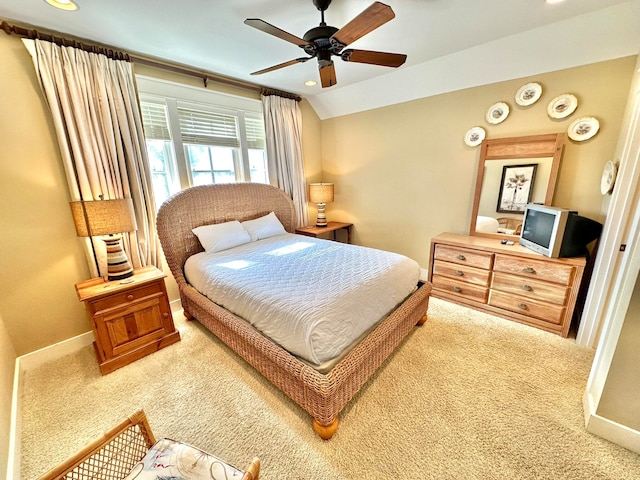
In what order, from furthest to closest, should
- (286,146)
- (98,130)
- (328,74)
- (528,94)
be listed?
(286,146)
(528,94)
(98,130)
(328,74)

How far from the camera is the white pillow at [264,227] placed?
3088mm

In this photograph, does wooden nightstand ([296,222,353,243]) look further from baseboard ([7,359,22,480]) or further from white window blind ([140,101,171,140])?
baseboard ([7,359,22,480])

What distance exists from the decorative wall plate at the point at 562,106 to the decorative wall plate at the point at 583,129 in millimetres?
118

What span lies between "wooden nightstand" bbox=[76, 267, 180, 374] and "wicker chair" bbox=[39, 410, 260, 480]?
44.1 inches

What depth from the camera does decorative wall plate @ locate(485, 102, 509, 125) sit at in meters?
2.54

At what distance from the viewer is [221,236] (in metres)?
2.76

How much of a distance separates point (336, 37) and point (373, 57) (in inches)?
14.6

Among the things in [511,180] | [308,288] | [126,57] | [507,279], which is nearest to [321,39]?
[308,288]

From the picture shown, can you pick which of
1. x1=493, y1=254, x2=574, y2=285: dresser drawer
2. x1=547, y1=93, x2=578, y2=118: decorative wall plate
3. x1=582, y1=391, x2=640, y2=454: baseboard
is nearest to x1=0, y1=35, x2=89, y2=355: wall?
x1=582, y1=391, x2=640, y2=454: baseboard

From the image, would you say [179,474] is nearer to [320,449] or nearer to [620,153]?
[320,449]

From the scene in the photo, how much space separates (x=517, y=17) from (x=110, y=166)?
354cm

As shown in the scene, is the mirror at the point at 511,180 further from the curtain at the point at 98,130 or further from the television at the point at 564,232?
the curtain at the point at 98,130

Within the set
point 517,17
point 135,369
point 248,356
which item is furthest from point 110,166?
point 517,17

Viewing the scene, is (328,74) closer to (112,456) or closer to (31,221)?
(112,456)
